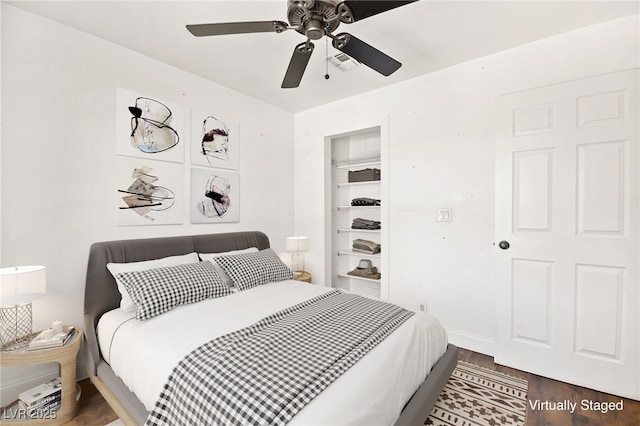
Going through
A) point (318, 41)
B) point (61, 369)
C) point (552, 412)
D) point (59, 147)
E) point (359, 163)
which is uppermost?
point (318, 41)

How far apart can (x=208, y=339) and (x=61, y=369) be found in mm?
1037

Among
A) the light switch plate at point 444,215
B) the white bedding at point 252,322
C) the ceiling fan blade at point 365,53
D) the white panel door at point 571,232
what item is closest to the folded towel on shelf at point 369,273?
the light switch plate at point 444,215

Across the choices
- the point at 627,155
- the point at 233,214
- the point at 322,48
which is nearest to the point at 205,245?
→ the point at 233,214

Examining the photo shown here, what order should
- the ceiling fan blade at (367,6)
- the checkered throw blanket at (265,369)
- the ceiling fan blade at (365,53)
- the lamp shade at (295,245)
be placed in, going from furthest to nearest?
the lamp shade at (295,245) < the ceiling fan blade at (365,53) < the ceiling fan blade at (367,6) < the checkered throw blanket at (265,369)

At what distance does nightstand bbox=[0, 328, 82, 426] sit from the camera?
1604mm

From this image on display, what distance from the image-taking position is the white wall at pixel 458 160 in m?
2.20

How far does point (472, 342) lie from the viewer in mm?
2625

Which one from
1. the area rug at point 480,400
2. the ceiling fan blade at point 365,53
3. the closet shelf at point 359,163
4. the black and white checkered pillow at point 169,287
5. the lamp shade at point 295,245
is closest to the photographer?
the ceiling fan blade at point 365,53

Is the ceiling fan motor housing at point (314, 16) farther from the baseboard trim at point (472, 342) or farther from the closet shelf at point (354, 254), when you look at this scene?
the baseboard trim at point (472, 342)

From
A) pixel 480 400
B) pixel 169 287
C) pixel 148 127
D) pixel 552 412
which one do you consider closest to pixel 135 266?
pixel 169 287

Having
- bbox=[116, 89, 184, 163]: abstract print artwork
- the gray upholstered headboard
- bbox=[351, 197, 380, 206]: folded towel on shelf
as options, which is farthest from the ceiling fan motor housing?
bbox=[351, 197, 380, 206]: folded towel on shelf

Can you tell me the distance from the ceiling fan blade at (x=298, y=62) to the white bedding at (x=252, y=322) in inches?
61.6

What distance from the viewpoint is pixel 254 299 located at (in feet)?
7.08

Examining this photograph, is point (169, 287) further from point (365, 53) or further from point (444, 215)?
point (444, 215)
